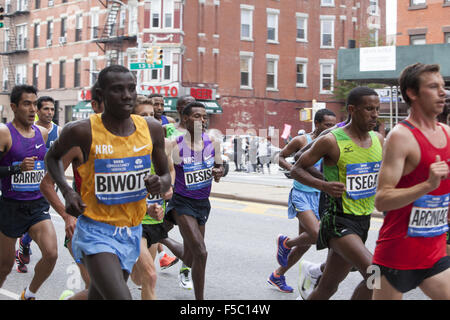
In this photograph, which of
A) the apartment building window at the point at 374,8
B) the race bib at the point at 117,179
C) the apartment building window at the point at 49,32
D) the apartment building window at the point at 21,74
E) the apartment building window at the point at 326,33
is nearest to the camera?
the race bib at the point at 117,179

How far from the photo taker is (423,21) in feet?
96.3

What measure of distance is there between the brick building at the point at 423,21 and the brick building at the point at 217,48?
13.5 meters

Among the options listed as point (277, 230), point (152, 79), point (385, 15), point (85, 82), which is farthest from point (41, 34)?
point (277, 230)

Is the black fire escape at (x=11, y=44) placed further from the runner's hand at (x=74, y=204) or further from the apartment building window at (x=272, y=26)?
the runner's hand at (x=74, y=204)

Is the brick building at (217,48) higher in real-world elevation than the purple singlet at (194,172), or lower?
higher

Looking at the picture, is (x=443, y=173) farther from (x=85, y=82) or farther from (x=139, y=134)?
(x=85, y=82)

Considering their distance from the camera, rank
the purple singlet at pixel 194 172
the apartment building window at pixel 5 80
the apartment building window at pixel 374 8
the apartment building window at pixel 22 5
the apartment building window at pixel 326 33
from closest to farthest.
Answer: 1. the purple singlet at pixel 194 172
2. the apartment building window at pixel 326 33
3. the apartment building window at pixel 374 8
4. the apartment building window at pixel 22 5
5. the apartment building window at pixel 5 80

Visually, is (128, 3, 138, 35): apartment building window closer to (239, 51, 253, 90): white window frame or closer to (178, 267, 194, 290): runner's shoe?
(239, 51, 253, 90): white window frame

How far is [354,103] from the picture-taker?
4.88 meters

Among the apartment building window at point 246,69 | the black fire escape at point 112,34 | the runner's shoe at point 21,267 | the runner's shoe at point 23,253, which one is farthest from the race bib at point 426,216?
the black fire escape at point 112,34

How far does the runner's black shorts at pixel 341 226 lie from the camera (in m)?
4.69

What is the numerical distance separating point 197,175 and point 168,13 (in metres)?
35.2

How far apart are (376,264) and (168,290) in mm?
3699

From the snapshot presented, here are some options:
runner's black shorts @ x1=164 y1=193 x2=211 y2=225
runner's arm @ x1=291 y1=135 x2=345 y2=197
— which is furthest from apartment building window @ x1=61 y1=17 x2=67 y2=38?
runner's arm @ x1=291 y1=135 x2=345 y2=197
